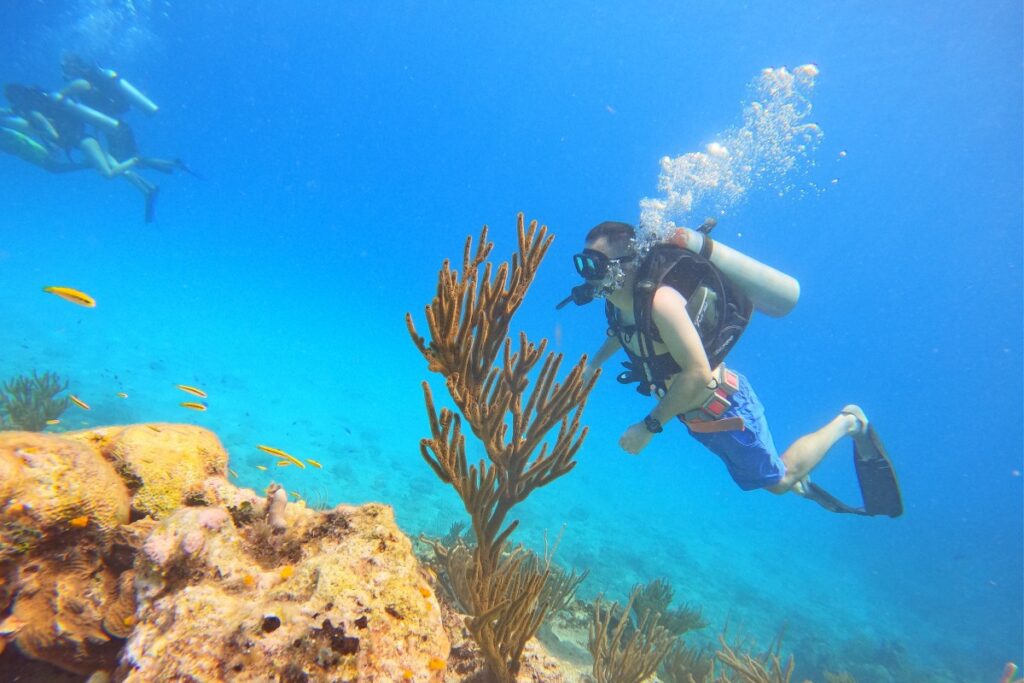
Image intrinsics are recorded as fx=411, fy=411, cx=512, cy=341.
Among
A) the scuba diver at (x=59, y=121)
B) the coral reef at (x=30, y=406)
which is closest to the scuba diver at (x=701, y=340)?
the coral reef at (x=30, y=406)

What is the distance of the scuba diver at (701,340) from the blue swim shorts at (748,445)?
14mm

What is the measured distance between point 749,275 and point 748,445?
7.20ft

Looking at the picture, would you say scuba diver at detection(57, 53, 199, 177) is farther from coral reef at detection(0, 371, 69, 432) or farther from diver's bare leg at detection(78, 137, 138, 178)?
coral reef at detection(0, 371, 69, 432)

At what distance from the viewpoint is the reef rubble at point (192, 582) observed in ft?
4.93

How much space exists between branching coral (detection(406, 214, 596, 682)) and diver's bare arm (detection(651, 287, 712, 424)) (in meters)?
1.61

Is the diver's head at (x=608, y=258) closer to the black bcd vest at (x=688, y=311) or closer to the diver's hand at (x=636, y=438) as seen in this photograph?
the black bcd vest at (x=688, y=311)

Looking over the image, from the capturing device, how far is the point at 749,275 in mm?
5191

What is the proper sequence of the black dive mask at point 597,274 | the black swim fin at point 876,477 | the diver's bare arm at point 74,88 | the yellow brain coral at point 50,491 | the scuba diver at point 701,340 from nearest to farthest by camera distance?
1. the yellow brain coral at point 50,491
2. the scuba diver at point 701,340
3. the black dive mask at point 597,274
4. the black swim fin at point 876,477
5. the diver's bare arm at point 74,88

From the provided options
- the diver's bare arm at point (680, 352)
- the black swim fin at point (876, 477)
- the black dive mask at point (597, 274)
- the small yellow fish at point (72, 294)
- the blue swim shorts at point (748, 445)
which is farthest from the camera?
the black swim fin at point (876, 477)

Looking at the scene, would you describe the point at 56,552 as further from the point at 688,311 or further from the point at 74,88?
the point at 74,88

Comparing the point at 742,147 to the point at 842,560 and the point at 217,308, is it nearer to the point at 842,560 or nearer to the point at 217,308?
the point at 842,560

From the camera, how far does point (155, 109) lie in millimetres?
20016

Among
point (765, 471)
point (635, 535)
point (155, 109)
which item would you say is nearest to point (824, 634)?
point (635, 535)

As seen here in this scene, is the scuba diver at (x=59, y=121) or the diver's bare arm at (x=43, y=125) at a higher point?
the scuba diver at (x=59, y=121)
